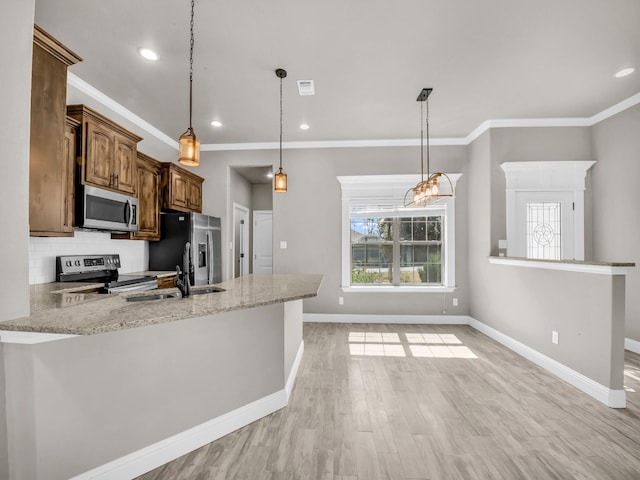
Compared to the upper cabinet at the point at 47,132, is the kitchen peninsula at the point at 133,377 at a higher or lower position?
lower

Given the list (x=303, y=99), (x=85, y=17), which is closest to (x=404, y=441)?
(x=303, y=99)

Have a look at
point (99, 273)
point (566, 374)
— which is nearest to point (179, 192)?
point (99, 273)

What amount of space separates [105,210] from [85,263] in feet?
2.10

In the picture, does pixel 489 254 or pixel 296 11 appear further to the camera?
pixel 489 254

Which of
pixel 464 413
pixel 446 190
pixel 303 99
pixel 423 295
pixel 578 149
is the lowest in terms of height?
pixel 464 413

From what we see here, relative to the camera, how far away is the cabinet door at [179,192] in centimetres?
409

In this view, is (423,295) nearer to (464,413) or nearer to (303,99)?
(464,413)

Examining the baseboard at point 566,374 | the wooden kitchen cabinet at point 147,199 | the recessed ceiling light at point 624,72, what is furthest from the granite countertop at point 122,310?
the recessed ceiling light at point 624,72

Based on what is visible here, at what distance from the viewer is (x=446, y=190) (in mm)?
4715

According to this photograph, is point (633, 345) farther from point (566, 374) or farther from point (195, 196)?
point (195, 196)

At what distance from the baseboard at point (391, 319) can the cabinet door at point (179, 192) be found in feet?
8.08

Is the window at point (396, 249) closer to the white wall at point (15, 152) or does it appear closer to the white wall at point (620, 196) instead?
the white wall at point (620, 196)

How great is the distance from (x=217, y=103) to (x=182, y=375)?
2.97 metres

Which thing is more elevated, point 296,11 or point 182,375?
point 296,11
